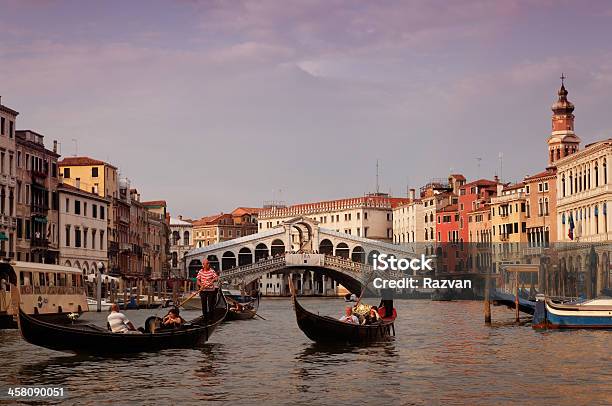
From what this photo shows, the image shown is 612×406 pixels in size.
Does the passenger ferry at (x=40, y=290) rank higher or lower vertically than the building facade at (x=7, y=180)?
lower

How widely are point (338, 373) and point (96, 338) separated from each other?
3.45 meters

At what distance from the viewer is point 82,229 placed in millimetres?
45906

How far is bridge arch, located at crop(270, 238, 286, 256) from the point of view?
7669 cm

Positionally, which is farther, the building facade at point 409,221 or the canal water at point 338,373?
the building facade at point 409,221

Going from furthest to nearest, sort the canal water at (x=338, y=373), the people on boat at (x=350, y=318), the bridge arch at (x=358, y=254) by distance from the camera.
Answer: the bridge arch at (x=358, y=254)
the people on boat at (x=350, y=318)
the canal water at (x=338, y=373)

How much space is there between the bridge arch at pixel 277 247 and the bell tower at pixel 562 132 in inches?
805

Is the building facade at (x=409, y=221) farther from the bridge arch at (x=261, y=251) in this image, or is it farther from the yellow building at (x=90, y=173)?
the yellow building at (x=90, y=173)

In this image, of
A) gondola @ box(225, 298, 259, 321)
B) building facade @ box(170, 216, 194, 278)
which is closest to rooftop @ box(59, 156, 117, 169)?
gondola @ box(225, 298, 259, 321)

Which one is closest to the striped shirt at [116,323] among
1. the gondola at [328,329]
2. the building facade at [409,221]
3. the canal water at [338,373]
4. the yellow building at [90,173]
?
the canal water at [338,373]

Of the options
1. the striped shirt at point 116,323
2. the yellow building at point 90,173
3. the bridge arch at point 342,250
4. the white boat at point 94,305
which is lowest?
the striped shirt at point 116,323

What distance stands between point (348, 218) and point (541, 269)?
62.8m

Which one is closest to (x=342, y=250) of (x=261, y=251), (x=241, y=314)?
(x=261, y=251)

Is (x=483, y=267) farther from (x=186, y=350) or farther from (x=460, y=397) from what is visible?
(x=460, y=397)

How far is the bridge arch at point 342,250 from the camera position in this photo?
76.2m
